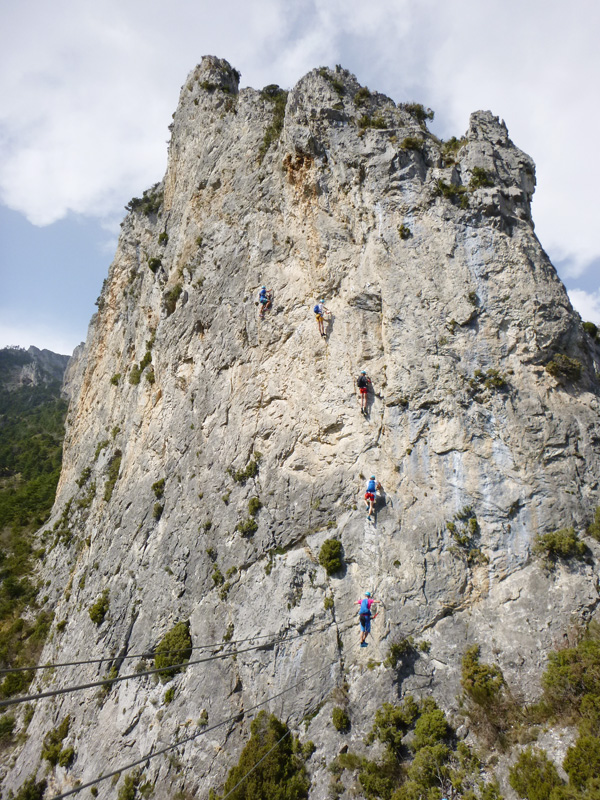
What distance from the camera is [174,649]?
18.2m

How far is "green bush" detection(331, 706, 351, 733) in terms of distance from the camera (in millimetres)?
13695

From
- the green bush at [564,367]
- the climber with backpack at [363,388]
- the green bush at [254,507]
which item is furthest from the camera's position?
the green bush at [254,507]

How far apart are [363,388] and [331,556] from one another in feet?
21.8

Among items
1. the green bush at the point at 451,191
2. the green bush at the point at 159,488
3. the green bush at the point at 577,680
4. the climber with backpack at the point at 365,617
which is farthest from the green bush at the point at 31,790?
the green bush at the point at 451,191

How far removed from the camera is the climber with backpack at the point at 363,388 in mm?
17516

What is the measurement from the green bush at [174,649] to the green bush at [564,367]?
59.4 ft

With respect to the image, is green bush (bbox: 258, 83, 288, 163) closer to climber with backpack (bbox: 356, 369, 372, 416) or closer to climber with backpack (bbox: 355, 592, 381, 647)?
climber with backpack (bbox: 356, 369, 372, 416)

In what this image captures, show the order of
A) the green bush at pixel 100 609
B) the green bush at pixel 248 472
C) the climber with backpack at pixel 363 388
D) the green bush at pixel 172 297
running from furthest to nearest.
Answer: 1. the green bush at pixel 172 297
2. the green bush at pixel 100 609
3. the green bush at pixel 248 472
4. the climber with backpack at pixel 363 388

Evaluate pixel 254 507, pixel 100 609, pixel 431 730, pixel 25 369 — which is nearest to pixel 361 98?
pixel 254 507

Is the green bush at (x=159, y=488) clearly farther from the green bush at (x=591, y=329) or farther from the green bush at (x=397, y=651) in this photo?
the green bush at (x=591, y=329)

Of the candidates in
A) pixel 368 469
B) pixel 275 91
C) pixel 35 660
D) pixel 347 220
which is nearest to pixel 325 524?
pixel 368 469

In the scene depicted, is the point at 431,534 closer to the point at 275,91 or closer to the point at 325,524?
the point at 325,524

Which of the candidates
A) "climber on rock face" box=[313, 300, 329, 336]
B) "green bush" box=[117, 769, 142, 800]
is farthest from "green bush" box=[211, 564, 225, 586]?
"climber on rock face" box=[313, 300, 329, 336]

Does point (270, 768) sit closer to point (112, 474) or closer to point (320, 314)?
point (320, 314)
